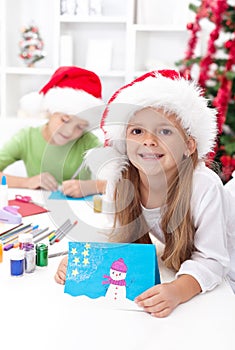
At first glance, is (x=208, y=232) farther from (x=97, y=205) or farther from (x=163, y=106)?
(x=97, y=205)

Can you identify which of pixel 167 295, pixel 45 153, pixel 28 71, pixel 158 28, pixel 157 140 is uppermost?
pixel 158 28

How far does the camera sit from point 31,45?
3.40m

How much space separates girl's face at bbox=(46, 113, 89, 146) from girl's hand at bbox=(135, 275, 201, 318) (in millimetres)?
1117

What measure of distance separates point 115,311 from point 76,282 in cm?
13

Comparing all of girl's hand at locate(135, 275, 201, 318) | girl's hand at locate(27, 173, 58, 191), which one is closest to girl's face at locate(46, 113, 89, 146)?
girl's hand at locate(27, 173, 58, 191)

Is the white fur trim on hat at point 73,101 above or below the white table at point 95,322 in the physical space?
above

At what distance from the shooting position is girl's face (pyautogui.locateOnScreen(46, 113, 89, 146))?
83.2 inches

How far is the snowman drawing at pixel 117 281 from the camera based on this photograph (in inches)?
42.0

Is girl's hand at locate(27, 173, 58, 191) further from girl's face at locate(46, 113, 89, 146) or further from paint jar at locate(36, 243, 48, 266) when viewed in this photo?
paint jar at locate(36, 243, 48, 266)

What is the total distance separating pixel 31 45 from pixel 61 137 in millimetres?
1457

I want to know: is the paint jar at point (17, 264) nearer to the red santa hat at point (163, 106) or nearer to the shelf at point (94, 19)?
the red santa hat at point (163, 106)

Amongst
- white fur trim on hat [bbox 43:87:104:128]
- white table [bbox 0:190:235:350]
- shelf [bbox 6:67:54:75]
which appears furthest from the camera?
shelf [bbox 6:67:54:75]

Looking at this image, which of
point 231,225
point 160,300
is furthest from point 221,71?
point 160,300

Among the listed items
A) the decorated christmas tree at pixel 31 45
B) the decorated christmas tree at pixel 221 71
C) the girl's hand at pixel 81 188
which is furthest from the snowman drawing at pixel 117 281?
the decorated christmas tree at pixel 31 45
